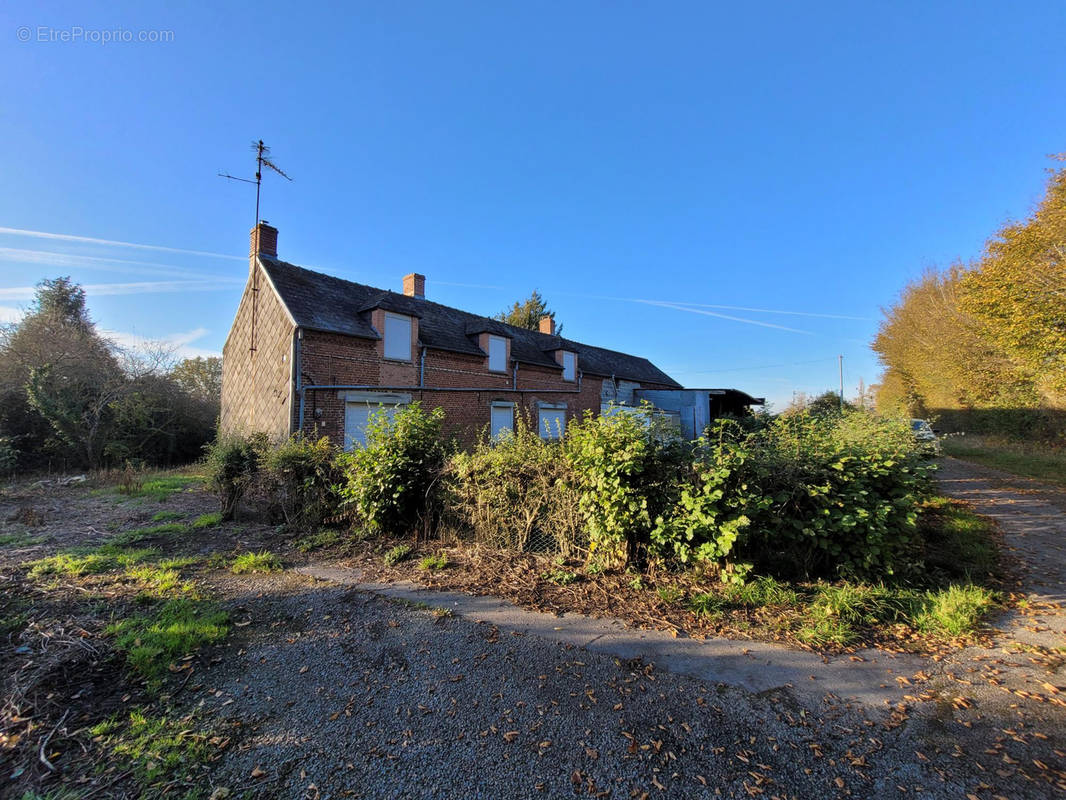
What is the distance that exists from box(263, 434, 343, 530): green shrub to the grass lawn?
17760 mm

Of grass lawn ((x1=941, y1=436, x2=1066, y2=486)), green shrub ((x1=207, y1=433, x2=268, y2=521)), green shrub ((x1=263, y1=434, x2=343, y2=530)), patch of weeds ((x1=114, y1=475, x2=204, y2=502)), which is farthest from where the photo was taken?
grass lawn ((x1=941, y1=436, x2=1066, y2=486))

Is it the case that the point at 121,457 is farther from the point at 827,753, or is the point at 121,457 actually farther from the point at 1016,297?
the point at 1016,297

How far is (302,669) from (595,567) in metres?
2.98

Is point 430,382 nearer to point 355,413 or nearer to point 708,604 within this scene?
point 355,413

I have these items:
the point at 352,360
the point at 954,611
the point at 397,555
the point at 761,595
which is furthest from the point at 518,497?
the point at 352,360

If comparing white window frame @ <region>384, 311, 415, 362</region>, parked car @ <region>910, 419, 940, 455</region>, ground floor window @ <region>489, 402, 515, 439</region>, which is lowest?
parked car @ <region>910, 419, 940, 455</region>

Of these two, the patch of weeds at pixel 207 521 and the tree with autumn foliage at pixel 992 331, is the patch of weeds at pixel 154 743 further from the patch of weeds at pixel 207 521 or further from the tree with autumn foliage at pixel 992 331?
the tree with autumn foliage at pixel 992 331

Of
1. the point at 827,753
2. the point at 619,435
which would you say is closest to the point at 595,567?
the point at 619,435

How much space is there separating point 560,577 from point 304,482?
4.73 metres

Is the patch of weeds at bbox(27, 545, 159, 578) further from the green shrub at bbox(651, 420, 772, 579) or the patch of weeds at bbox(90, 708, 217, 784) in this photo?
the green shrub at bbox(651, 420, 772, 579)

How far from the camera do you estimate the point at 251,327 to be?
46.3ft

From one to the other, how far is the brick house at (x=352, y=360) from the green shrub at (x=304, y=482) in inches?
114

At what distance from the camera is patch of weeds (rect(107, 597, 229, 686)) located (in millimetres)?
3162

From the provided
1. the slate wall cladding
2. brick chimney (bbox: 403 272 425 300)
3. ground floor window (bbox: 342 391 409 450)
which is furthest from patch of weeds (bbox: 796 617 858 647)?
brick chimney (bbox: 403 272 425 300)
